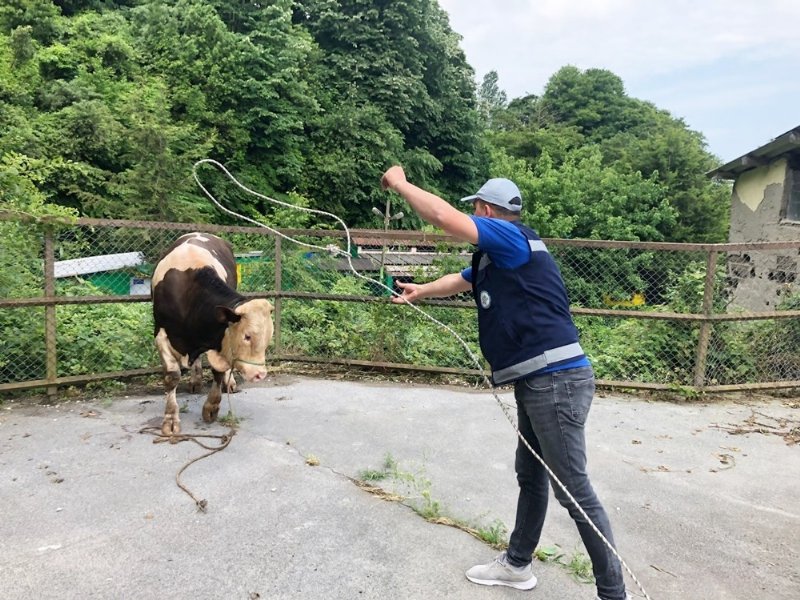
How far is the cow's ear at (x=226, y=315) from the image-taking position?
4.44 metres

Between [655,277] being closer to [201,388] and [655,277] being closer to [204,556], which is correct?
[201,388]

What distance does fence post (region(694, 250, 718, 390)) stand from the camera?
239 inches

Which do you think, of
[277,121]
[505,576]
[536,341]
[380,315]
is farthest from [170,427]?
[277,121]

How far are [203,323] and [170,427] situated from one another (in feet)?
2.82

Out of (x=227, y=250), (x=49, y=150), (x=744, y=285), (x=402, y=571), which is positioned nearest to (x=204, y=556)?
(x=402, y=571)

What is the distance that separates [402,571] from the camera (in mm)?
2932

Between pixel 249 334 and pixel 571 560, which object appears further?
pixel 249 334

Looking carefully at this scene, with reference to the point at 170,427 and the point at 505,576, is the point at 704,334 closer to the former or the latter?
the point at 505,576

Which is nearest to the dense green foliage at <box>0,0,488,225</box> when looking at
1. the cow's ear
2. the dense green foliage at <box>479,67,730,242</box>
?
the dense green foliage at <box>479,67,730,242</box>

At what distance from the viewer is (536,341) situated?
250 cm

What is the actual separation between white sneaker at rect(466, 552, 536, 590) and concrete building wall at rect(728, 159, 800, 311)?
8.33 m

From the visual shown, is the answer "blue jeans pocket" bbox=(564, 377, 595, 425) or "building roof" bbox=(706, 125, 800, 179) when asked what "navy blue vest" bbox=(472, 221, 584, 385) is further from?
"building roof" bbox=(706, 125, 800, 179)

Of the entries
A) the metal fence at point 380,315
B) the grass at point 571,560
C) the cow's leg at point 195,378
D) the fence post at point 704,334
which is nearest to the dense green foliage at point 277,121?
the metal fence at point 380,315

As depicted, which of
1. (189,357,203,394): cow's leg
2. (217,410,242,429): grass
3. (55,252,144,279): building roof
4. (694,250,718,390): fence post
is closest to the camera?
(217,410,242,429): grass
